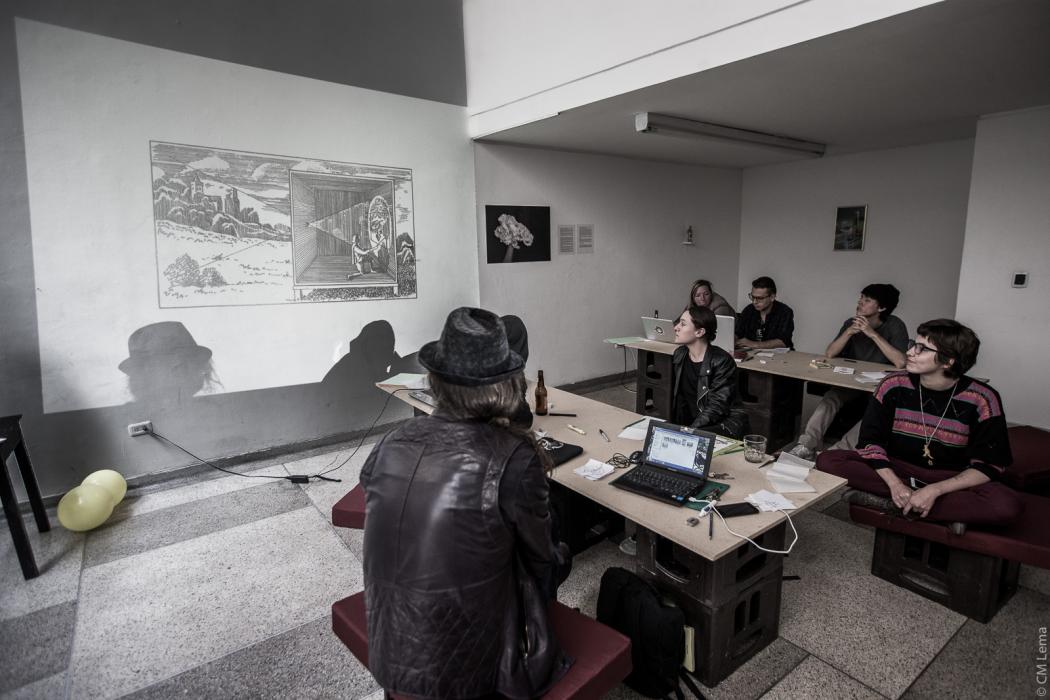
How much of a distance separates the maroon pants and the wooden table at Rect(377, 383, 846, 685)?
0.47 meters

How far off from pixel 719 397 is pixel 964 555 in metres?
1.32

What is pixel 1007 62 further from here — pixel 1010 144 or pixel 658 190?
pixel 658 190

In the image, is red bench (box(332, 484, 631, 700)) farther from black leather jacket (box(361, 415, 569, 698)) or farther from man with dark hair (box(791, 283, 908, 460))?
man with dark hair (box(791, 283, 908, 460))

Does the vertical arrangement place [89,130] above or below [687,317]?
above

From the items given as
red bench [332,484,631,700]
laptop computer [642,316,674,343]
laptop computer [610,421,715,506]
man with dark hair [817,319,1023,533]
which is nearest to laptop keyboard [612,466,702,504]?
laptop computer [610,421,715,506]

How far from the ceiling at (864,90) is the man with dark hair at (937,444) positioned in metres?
1.61

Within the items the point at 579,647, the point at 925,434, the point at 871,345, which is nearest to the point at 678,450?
the point at 579,647

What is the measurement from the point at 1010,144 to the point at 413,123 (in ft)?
16.7

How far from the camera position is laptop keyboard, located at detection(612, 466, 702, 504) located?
2.08 metres

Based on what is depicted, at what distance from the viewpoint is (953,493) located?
2.36 m

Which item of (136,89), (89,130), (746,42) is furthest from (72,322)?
(746,42)

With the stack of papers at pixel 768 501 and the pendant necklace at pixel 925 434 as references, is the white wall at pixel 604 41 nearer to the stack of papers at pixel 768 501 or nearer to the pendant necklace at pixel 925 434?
the pendant necklace at pixel 925 434

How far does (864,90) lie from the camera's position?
13.1ft

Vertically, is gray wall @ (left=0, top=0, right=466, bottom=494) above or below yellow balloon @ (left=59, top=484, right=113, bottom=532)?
above
